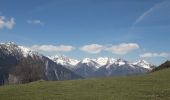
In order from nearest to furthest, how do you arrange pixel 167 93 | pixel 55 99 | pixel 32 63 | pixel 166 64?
pixel 55 99, pixel 167 93, pixel 166 64, pixel 32 63

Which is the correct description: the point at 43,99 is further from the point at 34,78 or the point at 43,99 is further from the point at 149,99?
the point at 34,78

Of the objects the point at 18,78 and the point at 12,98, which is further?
the point at 18,78

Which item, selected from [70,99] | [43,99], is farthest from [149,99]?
[43,99]

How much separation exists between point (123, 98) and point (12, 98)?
14474mm

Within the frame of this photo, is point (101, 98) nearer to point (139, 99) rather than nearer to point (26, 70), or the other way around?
point (139, 99)

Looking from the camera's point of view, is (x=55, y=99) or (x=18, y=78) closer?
(x=55, y=99)

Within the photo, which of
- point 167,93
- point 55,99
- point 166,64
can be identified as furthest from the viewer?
point 166,64

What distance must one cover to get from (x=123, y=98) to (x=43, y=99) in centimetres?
1027

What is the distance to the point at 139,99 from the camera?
4519cm

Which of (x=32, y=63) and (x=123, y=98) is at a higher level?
(x=32, y=63)

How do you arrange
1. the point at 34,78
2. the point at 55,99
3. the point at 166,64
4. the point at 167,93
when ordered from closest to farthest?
the point at 55,99 < the point at 167,93 < the point at 166,64 < the point at 34,78

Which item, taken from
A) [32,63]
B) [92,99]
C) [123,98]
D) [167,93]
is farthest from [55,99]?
[32,63]

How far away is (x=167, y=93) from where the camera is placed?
50344mm

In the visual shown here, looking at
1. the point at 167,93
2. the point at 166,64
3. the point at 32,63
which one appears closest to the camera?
the point at 167,93
